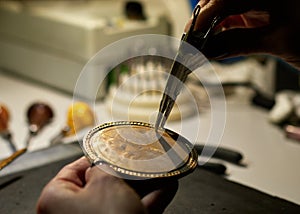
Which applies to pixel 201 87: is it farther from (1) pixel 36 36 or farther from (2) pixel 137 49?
(1) pixel 36 36

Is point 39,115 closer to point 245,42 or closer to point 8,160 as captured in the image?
point 8,160

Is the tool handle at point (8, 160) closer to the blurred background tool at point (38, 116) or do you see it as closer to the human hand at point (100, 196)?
the blurred background tool at point (38, 116)

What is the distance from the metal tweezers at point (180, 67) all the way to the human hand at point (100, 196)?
129 millimetres

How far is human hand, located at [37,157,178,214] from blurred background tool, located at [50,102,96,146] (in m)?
0.54

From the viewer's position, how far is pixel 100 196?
1.97 ft

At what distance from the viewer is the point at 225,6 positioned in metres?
0.75

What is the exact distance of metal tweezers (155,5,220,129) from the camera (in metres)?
0.72

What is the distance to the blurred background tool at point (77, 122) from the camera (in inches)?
46.8

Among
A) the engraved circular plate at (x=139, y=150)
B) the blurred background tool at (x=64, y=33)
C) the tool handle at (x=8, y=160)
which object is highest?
the engraved circular plate at (x=139, y=150)

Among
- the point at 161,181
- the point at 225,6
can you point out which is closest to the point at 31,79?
the point at 225,6

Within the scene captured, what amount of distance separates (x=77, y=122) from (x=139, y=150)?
56 centimetres

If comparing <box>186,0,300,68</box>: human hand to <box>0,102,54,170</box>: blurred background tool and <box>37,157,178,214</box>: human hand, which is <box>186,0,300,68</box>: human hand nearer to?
<box>37,157,178,214</box>: human hand

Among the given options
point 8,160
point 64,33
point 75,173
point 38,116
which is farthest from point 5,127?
point 75,173

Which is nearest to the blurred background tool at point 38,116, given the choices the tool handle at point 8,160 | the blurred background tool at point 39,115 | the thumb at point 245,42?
the blurred background tool at point 39,115
